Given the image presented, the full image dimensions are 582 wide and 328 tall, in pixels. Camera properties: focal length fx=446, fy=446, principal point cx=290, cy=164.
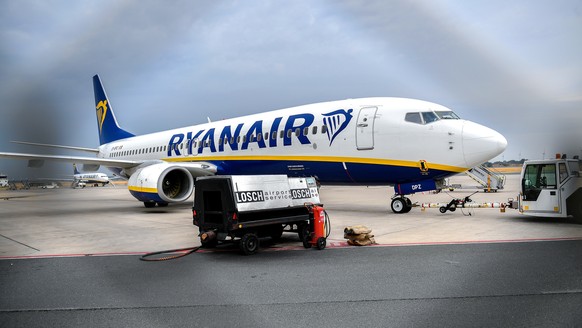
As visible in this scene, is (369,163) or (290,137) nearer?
(369,163)

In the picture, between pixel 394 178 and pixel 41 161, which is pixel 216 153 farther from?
pixel 41 161

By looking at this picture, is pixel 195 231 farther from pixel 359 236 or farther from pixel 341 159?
pixel 341 159

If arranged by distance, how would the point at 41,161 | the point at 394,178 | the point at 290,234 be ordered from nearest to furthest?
1. the point at 41,161
2. the point at 290,234
3. the point at 394,178

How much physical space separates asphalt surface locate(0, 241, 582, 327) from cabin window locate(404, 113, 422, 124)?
22.1 ft

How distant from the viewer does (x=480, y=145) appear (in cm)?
1360

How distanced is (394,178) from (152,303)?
36.4ft

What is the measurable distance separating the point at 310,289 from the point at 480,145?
31.7ft

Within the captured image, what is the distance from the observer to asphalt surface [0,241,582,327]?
4715 mm

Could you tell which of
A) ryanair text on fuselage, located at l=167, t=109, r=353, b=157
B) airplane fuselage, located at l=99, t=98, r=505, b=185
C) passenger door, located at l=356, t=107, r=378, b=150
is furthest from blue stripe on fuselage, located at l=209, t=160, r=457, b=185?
ryanair text on fuselage, located at l=167, t=109, r=353, b=157

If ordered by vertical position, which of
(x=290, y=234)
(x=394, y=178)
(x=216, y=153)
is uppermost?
(x=216, y=153)

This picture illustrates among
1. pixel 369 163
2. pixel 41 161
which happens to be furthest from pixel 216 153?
pixel 41 161

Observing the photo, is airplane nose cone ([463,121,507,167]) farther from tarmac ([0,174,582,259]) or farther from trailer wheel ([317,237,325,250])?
trailer wheel ([317,237,325,250])

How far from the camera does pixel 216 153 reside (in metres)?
20.5

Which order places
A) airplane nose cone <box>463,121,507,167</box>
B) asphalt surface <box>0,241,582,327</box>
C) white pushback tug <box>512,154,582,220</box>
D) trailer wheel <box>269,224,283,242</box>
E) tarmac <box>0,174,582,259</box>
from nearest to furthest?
asphalt surface <box>0,241,582,327</box> → tarmac <box>0,174,582,259</box> → trailer wheel <box>269,224,283,242</box> → white pushback tug <box>512,154,582,220</box> → airplane nose cone <box>463,121,507,167</box>
